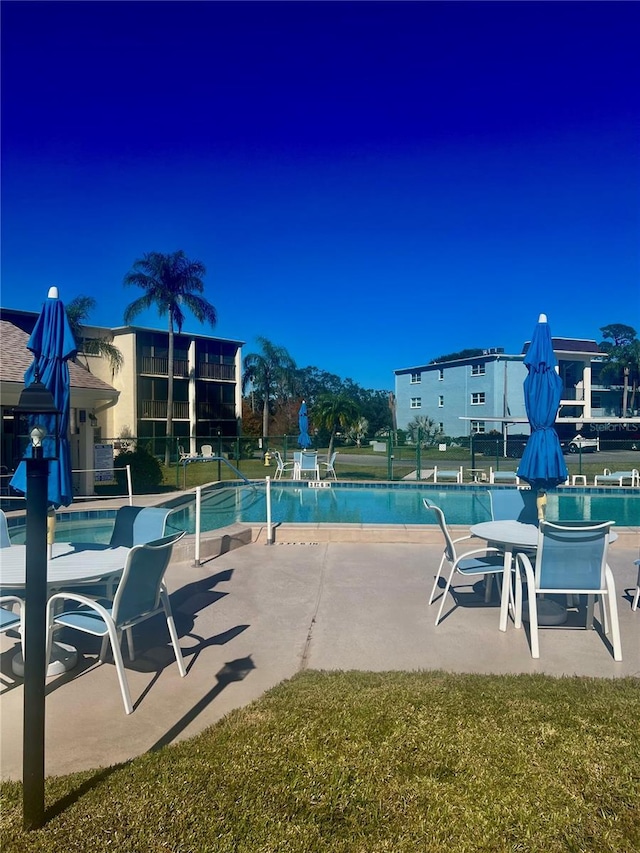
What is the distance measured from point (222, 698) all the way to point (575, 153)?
15537 millimetres

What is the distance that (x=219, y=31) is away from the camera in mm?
9078

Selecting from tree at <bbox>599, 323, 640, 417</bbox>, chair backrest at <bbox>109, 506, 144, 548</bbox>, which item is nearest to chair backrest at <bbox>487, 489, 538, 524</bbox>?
chair backrest at <bbox>109, 506, 144, 548</bbox>

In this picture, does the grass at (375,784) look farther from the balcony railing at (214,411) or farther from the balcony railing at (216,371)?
the balcony railing at (216,371)

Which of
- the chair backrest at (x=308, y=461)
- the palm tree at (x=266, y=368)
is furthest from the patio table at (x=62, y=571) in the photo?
the palm tree at (x=266, y=368)

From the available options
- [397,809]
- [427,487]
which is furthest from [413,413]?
[397,809]

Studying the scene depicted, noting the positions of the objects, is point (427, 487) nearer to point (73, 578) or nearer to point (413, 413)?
point (73, 578)

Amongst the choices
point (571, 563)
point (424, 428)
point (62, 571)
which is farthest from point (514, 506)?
point (424, 428)

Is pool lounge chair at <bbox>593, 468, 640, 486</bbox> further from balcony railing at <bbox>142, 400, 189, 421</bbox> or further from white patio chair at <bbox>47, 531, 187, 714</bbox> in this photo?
balcony railing at <bbox>142, 400, 189, 421</bbox>

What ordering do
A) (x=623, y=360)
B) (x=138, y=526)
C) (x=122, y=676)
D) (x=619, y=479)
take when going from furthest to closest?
(x=623, y=360)
(x=619, y=479)
(x=138, y=526)
(x=122, y=676)

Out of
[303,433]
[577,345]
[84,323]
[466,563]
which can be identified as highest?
[577,345]

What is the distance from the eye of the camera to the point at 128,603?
347 cm

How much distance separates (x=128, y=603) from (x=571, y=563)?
123 inches

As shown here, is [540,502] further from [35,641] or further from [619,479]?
[619,479]

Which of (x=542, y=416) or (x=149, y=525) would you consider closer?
(x=149, y=525)
